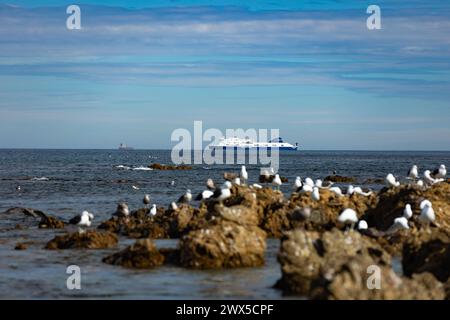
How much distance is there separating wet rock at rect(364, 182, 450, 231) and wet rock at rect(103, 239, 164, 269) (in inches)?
293

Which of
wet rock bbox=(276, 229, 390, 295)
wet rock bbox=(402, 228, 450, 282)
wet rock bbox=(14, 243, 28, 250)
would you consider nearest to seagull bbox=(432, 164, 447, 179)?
wet rock bbox=(402, 228, 450, 282)

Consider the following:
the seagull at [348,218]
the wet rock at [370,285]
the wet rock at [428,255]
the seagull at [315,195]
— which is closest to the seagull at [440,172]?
the seagull at [315,195]

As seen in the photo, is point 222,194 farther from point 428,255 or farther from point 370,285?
point 370,285

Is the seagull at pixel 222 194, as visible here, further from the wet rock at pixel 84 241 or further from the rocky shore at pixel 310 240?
the wet rock at pixel 84 241

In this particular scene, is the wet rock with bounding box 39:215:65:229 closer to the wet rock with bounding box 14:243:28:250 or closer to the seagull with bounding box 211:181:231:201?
the wet rock with bounding box 14:243:28:250

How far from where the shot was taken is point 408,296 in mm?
12570

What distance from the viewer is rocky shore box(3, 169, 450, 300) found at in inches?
507

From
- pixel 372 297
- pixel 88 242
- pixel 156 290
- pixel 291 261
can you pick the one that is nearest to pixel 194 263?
pixel 156 290

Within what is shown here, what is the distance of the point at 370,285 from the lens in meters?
12.5

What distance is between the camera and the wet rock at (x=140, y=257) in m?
18.5
